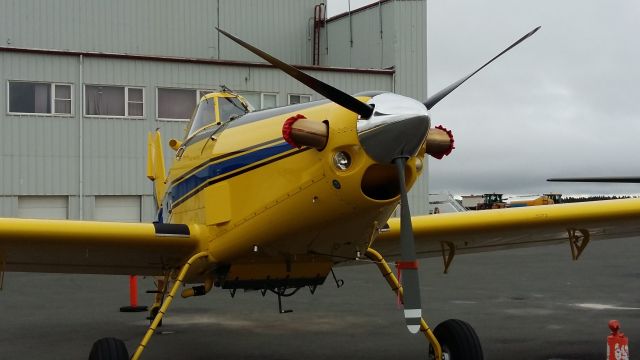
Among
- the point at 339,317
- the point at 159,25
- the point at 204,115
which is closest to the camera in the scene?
the point at 204,115

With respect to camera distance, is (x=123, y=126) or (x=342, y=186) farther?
(x=123, y=126)

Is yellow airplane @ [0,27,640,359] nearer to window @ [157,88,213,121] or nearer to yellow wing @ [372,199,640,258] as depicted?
yellow wing @ [372,199,640,258]

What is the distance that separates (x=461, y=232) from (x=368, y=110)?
304cm

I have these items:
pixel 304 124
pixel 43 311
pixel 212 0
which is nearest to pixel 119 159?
pixel 212 0

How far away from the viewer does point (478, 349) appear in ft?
24.5

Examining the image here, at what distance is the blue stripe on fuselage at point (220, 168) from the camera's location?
21.8ft

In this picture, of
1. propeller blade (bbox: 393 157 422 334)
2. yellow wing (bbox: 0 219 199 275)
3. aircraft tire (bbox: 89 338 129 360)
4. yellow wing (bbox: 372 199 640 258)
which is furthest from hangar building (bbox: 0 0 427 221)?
propeller blade (bbox: 393 157 422 334)

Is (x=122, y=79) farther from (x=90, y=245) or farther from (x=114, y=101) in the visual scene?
Answer: (x=90, y=245)

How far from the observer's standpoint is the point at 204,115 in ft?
28.0

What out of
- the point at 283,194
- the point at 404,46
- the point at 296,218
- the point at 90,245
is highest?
the point at 404,46

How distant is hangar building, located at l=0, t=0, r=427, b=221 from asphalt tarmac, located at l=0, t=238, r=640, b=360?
3844 mm

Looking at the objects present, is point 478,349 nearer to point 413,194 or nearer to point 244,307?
point 244,307

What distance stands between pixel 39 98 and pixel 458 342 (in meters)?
18.3

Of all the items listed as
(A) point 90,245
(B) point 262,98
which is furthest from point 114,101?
(A) point 90,245
